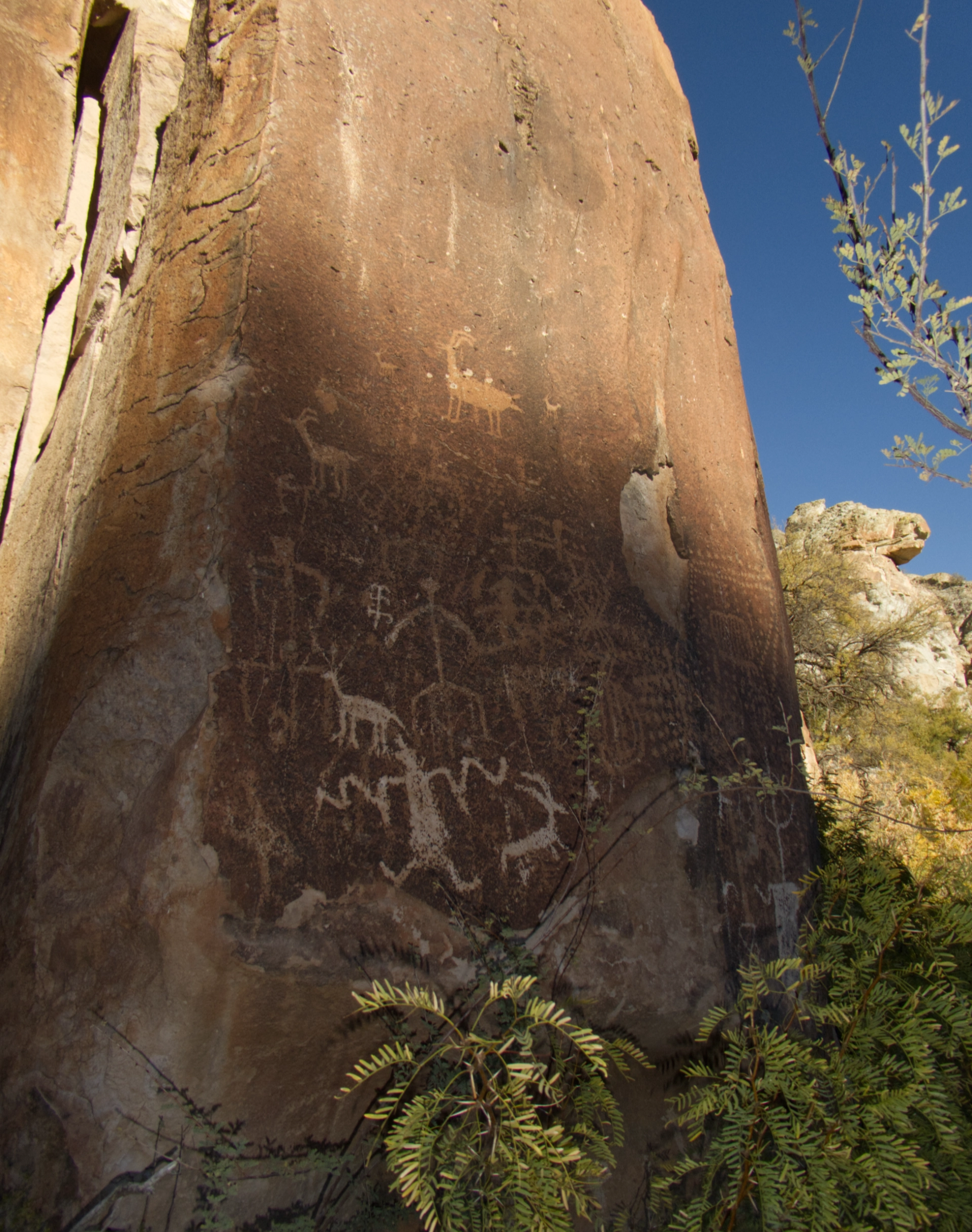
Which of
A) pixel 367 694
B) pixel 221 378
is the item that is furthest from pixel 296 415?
pixel 367 694

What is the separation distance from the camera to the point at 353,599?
1510 millimetres

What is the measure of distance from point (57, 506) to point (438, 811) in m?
1.24

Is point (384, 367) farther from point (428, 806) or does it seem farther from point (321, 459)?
point (428, 806)

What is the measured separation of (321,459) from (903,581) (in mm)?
17114

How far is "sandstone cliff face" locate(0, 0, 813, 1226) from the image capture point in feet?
4.05

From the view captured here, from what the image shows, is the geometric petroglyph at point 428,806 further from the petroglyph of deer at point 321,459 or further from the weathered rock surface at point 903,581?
the weathered rock surface at point 903,581

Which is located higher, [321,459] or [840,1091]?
[321,459]

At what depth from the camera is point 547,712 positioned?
1.71m

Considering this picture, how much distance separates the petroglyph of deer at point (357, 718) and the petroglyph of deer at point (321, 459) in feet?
1.30

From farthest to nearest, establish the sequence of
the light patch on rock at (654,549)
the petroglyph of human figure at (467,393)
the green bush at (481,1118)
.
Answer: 1. the light patch on rock at (654,549)
2. the petroglyph of human figure at (467,393)
3. the green bush at (481,1118)

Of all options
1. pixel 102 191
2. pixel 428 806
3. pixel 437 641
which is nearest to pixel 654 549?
pixel 437 641

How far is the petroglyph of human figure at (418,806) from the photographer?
1.40 meters

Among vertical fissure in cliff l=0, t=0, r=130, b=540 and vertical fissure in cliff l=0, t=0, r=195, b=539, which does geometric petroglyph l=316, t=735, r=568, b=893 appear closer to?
vertical fissure in cliff l=0, t=0, r=195, b=539

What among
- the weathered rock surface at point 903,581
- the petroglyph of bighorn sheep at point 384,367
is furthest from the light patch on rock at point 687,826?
the weathered rock surface at point 903,581
